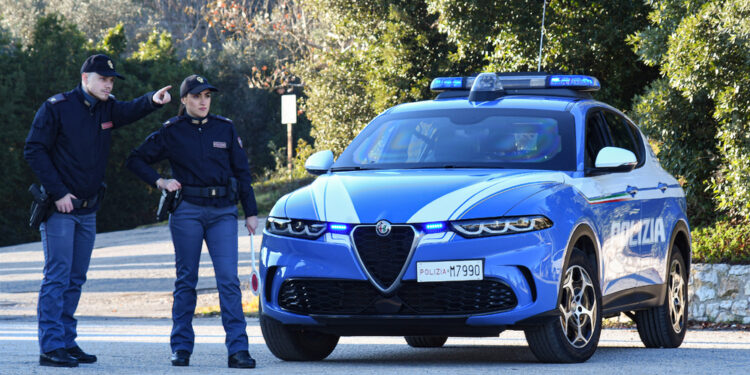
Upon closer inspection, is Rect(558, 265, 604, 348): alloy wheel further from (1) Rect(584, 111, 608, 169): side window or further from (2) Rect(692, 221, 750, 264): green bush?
(2) Rect(692, 221, 750, 264): green bush

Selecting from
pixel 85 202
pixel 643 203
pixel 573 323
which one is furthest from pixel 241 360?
pixel 643 203

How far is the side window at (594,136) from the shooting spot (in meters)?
8.20

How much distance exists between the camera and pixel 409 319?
7.02 metres

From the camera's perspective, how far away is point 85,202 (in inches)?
302

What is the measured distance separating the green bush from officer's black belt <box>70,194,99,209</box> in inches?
272

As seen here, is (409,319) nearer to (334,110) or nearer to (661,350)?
(661,350)

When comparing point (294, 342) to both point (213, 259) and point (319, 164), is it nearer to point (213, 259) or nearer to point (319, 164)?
point (213, 259)

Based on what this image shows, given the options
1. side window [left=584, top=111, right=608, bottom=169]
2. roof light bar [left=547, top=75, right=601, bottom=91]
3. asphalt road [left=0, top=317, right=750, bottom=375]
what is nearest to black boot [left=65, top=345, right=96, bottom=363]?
asphalt road [left=0, top=317, right=750, bottom=375]

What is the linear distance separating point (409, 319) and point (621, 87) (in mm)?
10018

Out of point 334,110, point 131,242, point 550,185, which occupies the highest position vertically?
point 550,185

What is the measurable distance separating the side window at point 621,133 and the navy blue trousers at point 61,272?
3692 millimetres

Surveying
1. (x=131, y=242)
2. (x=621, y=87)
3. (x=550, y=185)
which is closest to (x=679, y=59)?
(x=621, y=87)

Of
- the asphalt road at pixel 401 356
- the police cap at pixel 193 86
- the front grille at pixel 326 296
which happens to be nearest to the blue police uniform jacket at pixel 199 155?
the police cap at pixel 193 86

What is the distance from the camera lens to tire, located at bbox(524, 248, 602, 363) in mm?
7230
